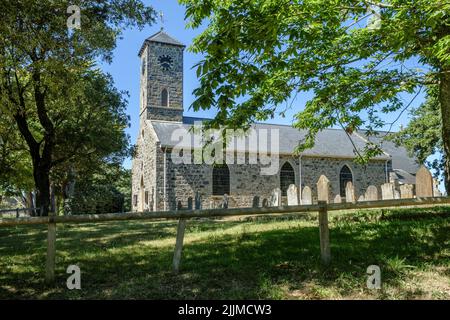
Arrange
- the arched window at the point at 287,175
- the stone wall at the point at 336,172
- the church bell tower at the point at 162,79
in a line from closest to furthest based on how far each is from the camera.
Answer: the arched window at the point at 287,175, the stone wall at the point at 336,172, the church bell tower at the point at 162,79

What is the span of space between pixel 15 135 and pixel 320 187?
50.3 feet

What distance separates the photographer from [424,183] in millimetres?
13570

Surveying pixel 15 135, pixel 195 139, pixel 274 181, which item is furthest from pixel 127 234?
pixel 274 181

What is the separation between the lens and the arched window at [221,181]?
25.8 meters

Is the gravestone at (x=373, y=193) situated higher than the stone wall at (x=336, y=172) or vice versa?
the stone wall at (x=336, y=172)

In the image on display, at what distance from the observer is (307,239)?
749 centimetres

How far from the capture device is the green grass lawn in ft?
15.9

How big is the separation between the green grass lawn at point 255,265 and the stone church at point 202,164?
15.2 m

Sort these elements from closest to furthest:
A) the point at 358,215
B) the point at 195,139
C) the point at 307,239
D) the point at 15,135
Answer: the point at 307,239
the point at 358,215
the point at 15,135
the point at 195,139

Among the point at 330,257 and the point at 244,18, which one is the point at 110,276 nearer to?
the point at 330,257

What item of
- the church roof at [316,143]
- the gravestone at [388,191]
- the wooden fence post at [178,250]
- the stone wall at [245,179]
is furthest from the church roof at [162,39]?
the wooden fence post at [178,250]

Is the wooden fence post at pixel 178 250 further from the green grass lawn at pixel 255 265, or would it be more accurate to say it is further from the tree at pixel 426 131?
the tree at pixel 426 131

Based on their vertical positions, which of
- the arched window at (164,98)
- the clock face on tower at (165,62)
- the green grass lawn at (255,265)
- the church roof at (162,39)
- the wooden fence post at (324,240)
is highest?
the church roof at (162,39)

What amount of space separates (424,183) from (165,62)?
23.2m
